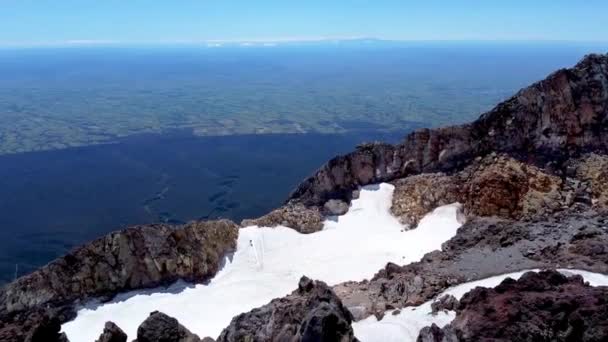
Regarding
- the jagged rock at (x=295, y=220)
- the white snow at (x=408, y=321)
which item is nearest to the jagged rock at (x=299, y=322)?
the white snow at (x=408, y=321)

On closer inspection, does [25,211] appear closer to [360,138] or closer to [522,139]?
[522,139]

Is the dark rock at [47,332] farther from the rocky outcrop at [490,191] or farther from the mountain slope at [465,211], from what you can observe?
the rocky outcrop at [490,191]

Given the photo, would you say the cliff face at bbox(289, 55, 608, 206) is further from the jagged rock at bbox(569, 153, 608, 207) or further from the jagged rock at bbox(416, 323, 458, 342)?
the jagged rock at bbox(416, 323, 458, 342)

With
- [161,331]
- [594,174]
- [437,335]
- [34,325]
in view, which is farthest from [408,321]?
[594,174]

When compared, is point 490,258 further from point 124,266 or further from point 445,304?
point 124,266

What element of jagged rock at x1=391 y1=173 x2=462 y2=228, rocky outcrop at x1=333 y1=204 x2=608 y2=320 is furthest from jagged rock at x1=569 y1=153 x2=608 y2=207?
jagged rock at x1=391 y1=173 x2=462 y2=228
